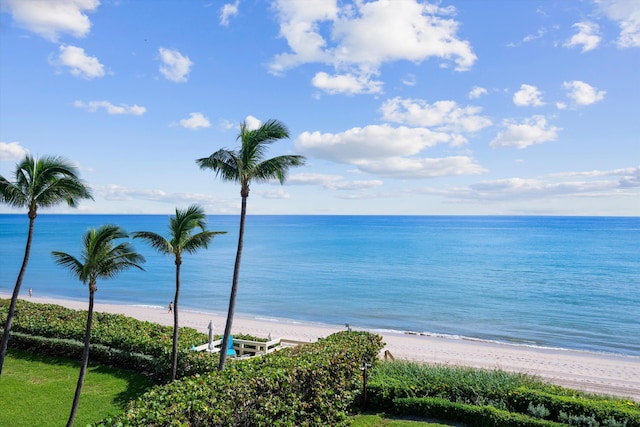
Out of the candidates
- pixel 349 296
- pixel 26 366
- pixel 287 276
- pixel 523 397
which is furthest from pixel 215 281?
pixel 523 397

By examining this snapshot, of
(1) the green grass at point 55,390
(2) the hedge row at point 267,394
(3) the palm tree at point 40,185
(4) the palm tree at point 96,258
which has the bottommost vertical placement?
(1) the green grass at point 55,390

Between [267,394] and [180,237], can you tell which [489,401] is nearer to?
[267,394]

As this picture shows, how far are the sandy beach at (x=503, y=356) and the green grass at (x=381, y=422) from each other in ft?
39.6

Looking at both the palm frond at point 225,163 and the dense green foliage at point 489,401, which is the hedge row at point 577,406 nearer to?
the dense green foliage at point 489,401

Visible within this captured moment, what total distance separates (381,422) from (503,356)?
17921 mm

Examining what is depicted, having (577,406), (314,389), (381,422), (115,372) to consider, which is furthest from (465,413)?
(115,372)

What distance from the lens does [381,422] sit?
1292cm

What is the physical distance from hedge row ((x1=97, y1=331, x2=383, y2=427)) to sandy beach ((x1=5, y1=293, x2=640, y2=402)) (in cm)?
1331

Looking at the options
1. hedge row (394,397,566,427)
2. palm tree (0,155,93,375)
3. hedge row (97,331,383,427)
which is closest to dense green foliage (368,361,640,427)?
hedge row (394,397,566,427)

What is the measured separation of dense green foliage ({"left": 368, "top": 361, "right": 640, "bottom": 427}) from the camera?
Answer: 39.7 feet

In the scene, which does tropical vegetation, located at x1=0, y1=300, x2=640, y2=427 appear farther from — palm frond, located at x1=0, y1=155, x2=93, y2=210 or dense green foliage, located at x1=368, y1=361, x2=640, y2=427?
palm frond, located at x1=0, y1=155, x2=93, y2=210

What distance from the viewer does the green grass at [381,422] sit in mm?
12578

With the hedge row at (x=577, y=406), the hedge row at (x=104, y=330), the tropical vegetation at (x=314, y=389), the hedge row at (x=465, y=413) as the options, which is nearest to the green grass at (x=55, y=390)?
the tropical vegetation at (x=314, y=389)

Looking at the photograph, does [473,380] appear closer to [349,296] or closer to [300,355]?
[300,355]
